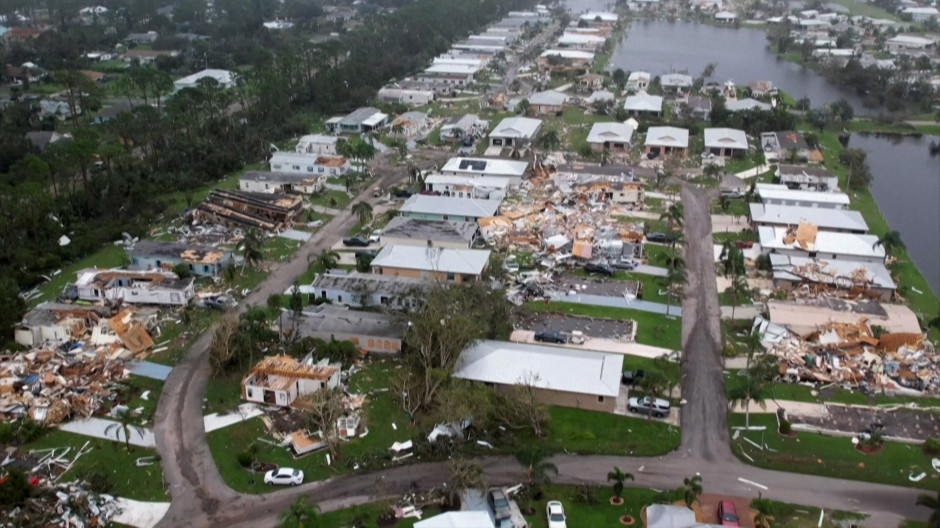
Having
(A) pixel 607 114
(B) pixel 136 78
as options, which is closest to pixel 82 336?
(B) pixel 136 78

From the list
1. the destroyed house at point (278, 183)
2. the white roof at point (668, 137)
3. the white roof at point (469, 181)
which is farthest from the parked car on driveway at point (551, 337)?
the white roof at point (668, 137)

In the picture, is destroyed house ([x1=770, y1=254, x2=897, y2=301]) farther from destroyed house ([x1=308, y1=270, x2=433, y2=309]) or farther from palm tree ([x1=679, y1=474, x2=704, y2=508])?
palm tree ([x1=679, y1=474, x2=704, y2=508])

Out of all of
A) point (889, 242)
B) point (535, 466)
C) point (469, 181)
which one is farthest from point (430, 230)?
point (889, 242)

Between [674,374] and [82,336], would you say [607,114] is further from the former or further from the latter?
[82,336]

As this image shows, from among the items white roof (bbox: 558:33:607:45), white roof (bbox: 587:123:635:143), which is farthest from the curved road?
white roof (bbox: 558:33:607:45)

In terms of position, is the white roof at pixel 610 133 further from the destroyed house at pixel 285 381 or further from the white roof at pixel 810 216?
the destroyed house at pixel 285 381

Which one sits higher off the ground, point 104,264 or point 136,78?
point 136,78
